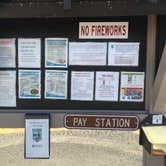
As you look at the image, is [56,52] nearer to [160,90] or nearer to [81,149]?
[160,90]

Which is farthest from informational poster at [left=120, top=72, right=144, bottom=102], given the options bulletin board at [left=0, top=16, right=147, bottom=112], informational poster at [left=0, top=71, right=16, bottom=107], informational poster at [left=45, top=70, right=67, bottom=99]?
informational poster at [left=0, top=71, right=16, bottom=107]

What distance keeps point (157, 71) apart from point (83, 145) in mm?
4912

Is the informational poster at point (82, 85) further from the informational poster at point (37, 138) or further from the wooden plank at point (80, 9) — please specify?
the wooden plank at point (80, 9)

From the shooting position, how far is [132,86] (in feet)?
10.1

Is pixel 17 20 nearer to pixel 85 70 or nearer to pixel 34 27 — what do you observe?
→ pixel 34 27

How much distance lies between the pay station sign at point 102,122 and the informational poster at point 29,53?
42 cm

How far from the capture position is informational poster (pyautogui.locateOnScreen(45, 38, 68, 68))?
3059 mm

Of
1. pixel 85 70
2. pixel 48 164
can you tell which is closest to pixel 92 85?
pixel 85 70

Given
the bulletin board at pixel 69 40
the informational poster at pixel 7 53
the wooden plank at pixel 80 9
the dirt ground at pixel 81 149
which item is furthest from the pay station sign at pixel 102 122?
the dirt ground at pixel 81 149

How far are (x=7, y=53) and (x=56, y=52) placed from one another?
1.07 ft

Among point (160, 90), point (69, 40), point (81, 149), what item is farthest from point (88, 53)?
point (81, 149)

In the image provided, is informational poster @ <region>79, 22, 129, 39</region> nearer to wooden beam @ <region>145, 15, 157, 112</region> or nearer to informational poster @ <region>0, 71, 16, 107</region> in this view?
wooden beam @ <region>145, 15, 157, 112</region>

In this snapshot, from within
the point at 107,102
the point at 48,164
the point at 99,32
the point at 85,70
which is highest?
the point at 99,32

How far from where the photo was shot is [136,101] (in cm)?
311
